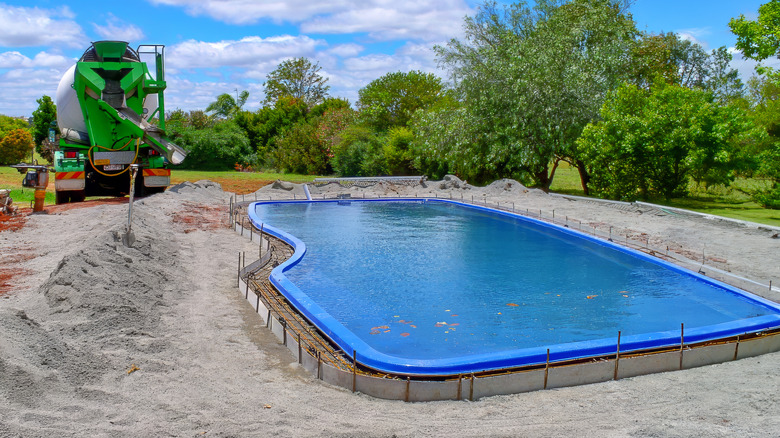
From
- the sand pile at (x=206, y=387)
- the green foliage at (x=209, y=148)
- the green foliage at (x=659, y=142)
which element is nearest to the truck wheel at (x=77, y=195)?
the sand pile at (x=206, y=387)

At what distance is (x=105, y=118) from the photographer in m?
15.8

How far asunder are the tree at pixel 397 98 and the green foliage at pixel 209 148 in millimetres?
7995

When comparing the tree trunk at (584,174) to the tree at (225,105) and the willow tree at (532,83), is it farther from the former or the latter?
the tree at (225,105)

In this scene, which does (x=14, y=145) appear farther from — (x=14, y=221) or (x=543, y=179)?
(x=543, y=179)

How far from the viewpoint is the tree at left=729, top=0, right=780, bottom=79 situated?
55.3 ft

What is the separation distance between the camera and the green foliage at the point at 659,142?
1717cm

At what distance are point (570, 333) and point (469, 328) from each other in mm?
1279

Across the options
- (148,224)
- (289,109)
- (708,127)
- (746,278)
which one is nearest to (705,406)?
(746,278)

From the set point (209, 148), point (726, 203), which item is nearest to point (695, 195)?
point (726, 203)

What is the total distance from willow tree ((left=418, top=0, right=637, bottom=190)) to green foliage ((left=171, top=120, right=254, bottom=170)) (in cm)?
1496

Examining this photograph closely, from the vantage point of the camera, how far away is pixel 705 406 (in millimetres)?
5230

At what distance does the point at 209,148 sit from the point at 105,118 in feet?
63.4

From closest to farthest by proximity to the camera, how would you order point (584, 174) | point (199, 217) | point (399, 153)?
1. point (199, 217)
2. point (584, 174)
3. point (399, 153)

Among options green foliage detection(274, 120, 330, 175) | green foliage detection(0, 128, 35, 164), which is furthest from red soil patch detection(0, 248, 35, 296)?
green foliage detection(0, 128, 35, 164)
